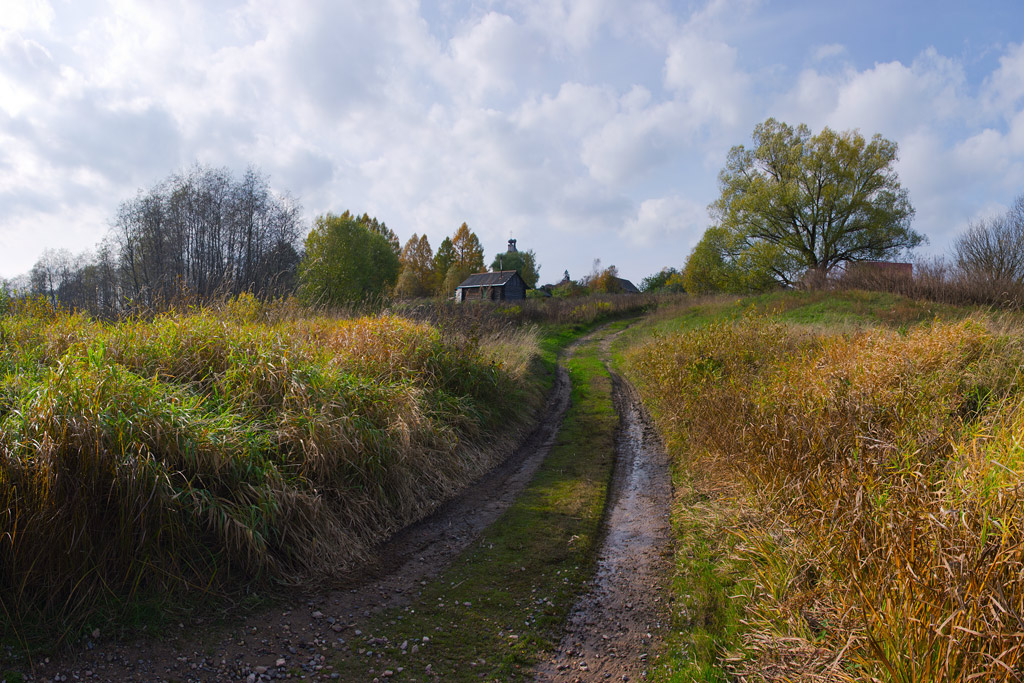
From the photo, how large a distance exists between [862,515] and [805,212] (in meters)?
33.3

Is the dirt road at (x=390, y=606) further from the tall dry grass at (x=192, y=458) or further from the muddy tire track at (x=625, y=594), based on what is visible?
the tall dry grass at (x=192, y=458)

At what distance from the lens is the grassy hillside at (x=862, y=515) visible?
2.50 metres

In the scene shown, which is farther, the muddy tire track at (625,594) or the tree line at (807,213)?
the tree line at (807,213)

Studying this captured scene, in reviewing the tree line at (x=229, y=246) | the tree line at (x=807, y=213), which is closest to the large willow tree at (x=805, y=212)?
the tree line at (x=807, y=213)

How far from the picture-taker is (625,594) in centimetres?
400

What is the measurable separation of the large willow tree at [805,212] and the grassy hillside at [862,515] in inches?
987

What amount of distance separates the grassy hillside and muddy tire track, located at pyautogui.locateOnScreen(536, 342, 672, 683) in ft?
0.72

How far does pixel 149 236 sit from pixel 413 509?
1237 inches

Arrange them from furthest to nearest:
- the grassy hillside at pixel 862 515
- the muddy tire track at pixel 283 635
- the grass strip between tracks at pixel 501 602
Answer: the grass strip between tracks at pixel 501 602 < the muddy tire track at pixel 283 635 < the grassy hillside at pixel 862 515

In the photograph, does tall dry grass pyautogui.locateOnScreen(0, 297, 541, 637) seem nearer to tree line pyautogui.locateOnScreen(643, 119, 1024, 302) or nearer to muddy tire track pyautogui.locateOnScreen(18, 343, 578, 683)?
muddy tire track pyautogui.locateOnScreen(18, 343, 578, 683)

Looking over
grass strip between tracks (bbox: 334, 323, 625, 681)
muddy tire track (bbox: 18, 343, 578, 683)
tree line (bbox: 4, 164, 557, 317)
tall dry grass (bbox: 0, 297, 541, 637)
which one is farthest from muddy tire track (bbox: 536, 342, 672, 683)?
tree line (bbox: 4, 164, 557, 317)

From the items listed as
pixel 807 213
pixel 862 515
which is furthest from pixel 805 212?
pixel 862 515

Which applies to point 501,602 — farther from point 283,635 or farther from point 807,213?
point 807,213

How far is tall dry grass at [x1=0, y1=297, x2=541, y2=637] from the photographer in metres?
3.23
